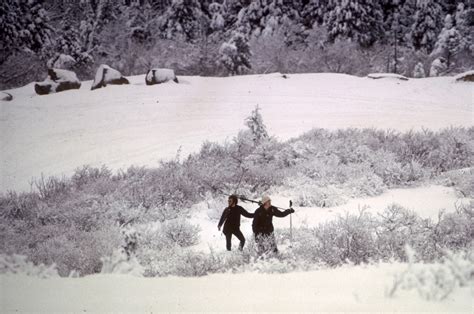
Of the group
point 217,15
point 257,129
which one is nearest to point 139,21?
point 217,15

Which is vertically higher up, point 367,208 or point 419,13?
point 419,13

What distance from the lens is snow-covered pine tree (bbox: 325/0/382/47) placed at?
13633mm

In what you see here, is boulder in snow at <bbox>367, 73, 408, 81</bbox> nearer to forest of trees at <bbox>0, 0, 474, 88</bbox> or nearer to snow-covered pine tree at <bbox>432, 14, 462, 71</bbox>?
forest of trees at <bbox>0, 0, 474, 88</bbox>

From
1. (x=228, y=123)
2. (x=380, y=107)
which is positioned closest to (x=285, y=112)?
(x=228, y=123)

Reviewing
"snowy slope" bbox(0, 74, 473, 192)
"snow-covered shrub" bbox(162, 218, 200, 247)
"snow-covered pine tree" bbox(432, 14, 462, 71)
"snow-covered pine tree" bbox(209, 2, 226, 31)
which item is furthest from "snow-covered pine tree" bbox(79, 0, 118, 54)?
"snow-covered pine tree" bbox(432, 14, 462, 71)

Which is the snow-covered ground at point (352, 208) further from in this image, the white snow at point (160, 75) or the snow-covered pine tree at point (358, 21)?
the snow-covered pine tree at point (358, 21)

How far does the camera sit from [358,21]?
1402 cm

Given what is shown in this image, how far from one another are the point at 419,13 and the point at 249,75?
197 inches

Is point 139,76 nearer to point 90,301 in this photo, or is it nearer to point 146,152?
point 146,152

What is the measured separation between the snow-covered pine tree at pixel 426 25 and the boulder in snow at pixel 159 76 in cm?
662

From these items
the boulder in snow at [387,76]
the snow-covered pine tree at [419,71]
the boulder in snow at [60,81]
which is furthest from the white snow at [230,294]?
the boulder in snow at [387,76]

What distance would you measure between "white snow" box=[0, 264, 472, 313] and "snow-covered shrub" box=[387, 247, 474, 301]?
73 mm

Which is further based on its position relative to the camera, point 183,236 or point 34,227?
point 34,227

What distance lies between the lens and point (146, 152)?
996 cm
